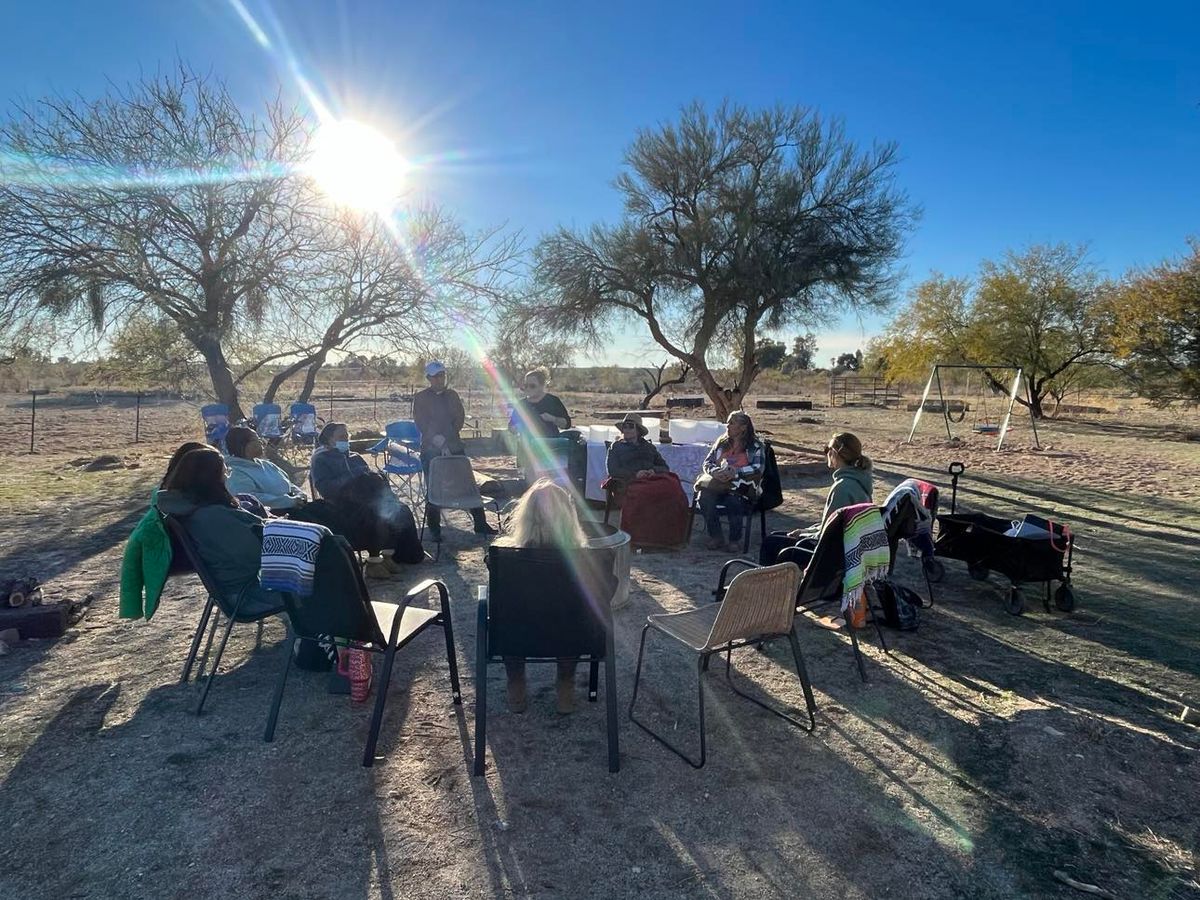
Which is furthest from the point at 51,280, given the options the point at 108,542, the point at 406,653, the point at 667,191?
the point at 667,191

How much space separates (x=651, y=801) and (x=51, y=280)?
10.8m

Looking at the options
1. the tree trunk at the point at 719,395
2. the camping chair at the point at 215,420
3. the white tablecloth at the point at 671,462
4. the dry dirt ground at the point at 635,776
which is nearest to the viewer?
the dry dirt ground at the point at 635,776

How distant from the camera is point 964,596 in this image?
5066mm

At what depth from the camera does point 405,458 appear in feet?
27.4

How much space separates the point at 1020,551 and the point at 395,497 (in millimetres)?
4369

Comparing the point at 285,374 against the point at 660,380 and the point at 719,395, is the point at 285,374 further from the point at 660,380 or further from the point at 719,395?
the point at 660,380

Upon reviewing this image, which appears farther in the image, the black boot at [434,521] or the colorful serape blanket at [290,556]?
the black boot at [434,521]

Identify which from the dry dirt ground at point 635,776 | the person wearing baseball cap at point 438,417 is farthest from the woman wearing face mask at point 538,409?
the dry dirt ground at point 635,776

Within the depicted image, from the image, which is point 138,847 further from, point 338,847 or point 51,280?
point 51,280

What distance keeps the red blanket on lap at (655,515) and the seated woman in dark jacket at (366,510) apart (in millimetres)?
1955

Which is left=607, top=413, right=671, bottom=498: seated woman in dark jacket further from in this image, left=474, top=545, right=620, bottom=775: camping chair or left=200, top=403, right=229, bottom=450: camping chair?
left=200, top=403, right=229, bottom=450: camping chair

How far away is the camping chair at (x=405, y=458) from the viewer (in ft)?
26.6

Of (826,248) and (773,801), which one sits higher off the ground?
(826,248)

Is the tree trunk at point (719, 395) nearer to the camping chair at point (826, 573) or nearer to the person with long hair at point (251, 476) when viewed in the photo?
the person with long hair at point (251, 476)
